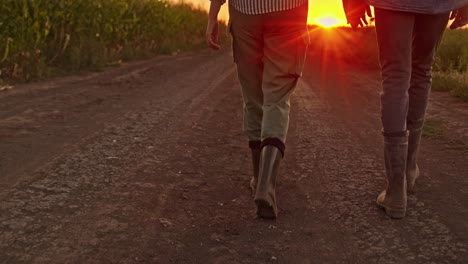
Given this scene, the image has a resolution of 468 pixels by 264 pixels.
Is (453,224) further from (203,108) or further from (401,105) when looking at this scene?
(203,108)

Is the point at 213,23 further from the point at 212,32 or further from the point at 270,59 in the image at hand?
the point at 270,59

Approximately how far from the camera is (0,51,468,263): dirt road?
213 cm

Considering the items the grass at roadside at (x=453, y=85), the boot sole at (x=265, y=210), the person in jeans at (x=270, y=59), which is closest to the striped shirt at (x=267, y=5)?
the person in jeans at (x=270, y=59)

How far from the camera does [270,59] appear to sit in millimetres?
2576

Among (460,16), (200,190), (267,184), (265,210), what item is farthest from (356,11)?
(200,190)

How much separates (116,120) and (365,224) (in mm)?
3194

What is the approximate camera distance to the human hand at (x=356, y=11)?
268 centimetres

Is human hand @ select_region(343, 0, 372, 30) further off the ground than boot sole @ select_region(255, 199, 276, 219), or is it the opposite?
human hand @ select_region(343, 0, 372, 30)

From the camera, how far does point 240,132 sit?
4.77 metres

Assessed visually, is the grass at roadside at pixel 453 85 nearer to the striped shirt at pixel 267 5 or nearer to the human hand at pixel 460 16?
the human hand at pixel 460 16

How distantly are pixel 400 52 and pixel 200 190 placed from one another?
4.28 feet

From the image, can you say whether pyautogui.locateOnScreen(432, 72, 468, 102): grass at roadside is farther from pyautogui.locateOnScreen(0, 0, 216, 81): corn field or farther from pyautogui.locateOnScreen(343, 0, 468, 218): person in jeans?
pyautogui.locateOnScreen(0, 0, 216, 81): corn field

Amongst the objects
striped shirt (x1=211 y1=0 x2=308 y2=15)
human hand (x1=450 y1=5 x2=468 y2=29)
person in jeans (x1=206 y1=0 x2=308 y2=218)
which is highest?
striped shirt (x1=211 y1=0 x2=308 y2=15)

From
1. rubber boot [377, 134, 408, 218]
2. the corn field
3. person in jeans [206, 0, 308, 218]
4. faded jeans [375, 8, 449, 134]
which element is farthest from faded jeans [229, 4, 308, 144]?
the corn field
